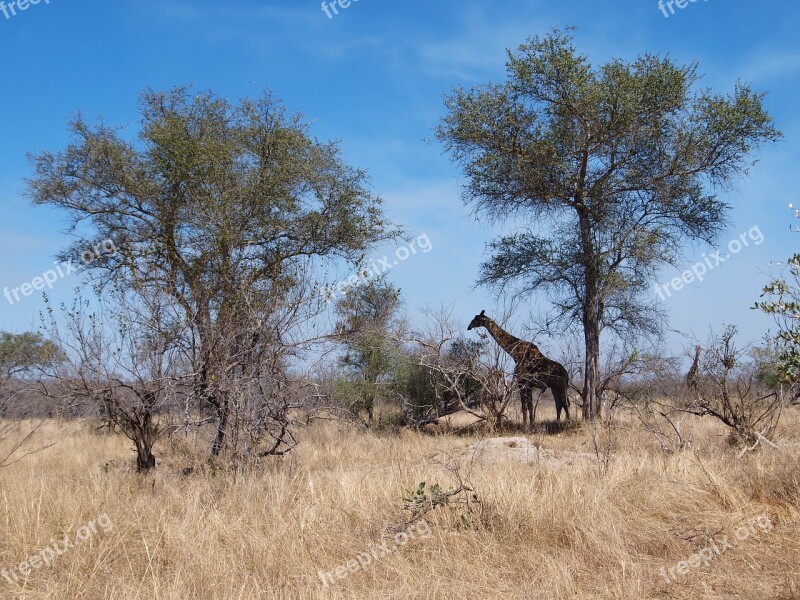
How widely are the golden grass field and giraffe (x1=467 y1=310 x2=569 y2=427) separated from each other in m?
6.90

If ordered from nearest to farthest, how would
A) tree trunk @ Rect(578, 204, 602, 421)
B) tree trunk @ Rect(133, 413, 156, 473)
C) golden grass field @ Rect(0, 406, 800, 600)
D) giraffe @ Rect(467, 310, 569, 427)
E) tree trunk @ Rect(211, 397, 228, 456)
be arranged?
golden grass field @ Rect(0, 406, 800, 600)
tree trunk @ Rect(211, 397, 228, 456)
tree trunk @ Rect(133, 413, 156, 473)
giraffe @ Rect(467, 310, 569, 427)
tree trunk @ Rect(578, 204, 602, 421)

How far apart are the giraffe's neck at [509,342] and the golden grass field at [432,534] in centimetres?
706

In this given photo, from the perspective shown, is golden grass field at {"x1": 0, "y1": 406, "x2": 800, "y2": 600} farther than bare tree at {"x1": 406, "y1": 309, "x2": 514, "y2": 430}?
No

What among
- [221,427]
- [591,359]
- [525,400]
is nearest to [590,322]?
[591,359]

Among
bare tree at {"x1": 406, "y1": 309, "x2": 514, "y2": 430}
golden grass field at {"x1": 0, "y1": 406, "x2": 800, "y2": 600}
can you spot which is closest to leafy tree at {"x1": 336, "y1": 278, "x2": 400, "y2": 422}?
bare tree at {"x1": 406, "y1": 309, "x2": 514, "y2": 430}

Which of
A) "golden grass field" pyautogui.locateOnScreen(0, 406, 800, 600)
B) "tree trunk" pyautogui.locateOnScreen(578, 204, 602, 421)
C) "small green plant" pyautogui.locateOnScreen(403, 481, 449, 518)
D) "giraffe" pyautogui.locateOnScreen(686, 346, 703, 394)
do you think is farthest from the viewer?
"tree trunk" pyautogui.locateOnScreen(578, 204, 602, 421)

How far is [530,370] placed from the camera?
15.2 metres

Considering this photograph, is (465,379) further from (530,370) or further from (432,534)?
(432,534)

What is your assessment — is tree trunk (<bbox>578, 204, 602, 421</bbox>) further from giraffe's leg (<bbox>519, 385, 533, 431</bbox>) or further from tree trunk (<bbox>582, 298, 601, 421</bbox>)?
giraffe's leg (<bbox>519, 385, 533, 431</bbox>)

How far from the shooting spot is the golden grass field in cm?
457

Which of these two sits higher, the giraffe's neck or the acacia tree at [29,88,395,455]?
the acacia tree at [29,88,395,455]

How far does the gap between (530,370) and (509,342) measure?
83 cm

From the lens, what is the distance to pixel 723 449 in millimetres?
9180

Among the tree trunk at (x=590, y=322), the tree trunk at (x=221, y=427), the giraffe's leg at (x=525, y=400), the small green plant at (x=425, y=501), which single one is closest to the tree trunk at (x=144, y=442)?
the tree trunk at (x=221, y=427)
